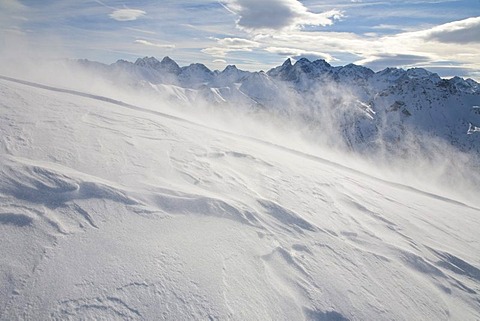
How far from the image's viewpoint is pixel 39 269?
111 inches

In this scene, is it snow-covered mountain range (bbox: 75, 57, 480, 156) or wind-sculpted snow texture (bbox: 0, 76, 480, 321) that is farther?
snow-covered mountain range (bbox: 75, 57, 480, 156)

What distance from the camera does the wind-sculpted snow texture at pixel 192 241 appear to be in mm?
2857

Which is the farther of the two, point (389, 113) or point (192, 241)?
point (389, 113)

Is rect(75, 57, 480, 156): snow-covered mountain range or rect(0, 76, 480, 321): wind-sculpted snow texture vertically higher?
rect(75, 57, 480, 156): snow-covered mountain range

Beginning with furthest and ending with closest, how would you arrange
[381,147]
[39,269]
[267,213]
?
[381,147] < [267,213] < [39,269]

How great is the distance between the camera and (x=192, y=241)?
12.5ft

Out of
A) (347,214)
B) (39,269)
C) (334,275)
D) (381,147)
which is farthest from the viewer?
(381,147)

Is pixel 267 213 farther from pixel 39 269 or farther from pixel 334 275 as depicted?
pixel 39 269

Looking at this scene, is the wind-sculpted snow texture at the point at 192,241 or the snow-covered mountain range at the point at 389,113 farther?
the snow-covered mountain range at the point at 389,113

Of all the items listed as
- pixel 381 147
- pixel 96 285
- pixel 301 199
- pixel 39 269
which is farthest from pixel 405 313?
pixel 381 147

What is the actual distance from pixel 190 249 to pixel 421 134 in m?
175

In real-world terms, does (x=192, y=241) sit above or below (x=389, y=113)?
below

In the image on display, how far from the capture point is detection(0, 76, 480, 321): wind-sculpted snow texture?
9.37ft

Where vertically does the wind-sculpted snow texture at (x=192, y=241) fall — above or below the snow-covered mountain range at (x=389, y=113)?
below
